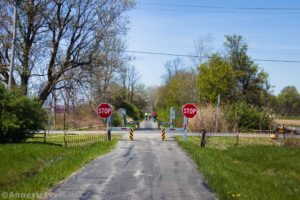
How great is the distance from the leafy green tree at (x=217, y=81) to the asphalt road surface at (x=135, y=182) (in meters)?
35.9

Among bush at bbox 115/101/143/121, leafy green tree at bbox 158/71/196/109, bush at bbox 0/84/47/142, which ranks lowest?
bush at bbox 0/84/47/142

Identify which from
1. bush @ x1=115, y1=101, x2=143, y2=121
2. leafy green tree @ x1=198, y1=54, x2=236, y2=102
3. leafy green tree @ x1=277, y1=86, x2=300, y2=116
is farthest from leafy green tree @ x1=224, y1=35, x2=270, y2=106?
leafy green tree @ x1=277, y1=86, x2=300, y2=116

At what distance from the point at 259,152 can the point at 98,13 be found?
2499 cm

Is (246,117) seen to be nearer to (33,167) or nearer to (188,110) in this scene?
(188,110)

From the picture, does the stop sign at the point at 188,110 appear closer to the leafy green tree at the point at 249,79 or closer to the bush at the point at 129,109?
the leafy green tree at the point at 249,79

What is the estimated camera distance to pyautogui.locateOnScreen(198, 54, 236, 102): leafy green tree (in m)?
51.7

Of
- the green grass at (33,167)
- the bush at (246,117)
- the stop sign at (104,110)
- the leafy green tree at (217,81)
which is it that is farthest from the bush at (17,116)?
the leafy green tree at (217,81)

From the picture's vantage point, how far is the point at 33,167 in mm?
15719

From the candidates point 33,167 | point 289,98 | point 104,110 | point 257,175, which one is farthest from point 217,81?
point 289,98

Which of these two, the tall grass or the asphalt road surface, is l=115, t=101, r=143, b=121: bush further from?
the asphalt road surface

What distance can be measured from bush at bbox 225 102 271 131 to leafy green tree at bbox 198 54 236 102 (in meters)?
7.81

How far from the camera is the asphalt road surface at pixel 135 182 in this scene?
9898 mm

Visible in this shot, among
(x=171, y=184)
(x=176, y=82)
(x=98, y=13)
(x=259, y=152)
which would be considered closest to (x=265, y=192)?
(x=171, y=184)

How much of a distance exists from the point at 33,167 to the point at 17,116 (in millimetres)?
6959
